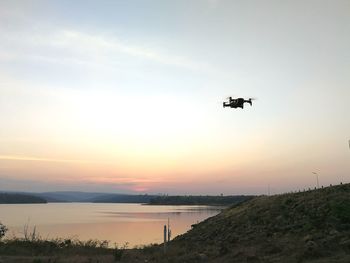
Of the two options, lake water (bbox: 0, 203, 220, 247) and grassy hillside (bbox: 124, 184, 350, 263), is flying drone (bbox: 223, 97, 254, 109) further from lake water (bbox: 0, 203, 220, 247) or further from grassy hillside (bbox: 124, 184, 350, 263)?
lake water (bbox: 0, 203, 220, 247)

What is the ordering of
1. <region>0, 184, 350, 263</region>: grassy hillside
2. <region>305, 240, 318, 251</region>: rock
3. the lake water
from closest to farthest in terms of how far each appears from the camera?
1. <region>305, 240, 318, 251</region>: rock
2. <region>0, 184, 350, 263</region>: grassy hillside
3. the lake water

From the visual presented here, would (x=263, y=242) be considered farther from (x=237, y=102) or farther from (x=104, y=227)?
(x=104, y=227)

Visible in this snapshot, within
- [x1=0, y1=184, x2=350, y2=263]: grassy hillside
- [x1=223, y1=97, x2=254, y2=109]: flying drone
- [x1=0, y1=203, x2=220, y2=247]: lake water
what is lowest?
[x1=0, y1=203, x2=220, y2=247]: lake water

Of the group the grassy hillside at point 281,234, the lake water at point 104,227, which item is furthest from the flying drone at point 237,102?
the lake water at point 104,227

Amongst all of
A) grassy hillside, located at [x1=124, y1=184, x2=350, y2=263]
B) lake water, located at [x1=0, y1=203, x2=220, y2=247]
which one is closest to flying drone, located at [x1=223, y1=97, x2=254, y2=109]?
grassy hillside, located at [x1=124, y1=184, x2=350, y2=263]

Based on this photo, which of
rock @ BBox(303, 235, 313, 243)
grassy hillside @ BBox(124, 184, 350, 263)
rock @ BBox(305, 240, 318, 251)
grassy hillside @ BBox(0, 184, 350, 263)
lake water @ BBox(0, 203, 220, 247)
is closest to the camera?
rock @ BBox(305, 240, 318, 251)

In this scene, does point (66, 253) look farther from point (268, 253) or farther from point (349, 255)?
point (349, 255)

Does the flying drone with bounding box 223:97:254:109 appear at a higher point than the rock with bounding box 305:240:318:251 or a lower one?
higher

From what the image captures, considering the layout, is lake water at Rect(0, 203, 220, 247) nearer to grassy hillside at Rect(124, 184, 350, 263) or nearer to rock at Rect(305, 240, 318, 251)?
grassy hillside at Rect(124, 184, 350, 263)

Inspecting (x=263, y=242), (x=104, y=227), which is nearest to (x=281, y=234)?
(x=263, y=242)

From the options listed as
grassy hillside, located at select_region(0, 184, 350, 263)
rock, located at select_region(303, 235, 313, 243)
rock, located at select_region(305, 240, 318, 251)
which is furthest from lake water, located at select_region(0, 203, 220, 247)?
rock, located at select_region(305, 240, 318, 251)

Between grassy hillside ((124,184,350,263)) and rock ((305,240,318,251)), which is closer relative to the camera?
rock ((305,240,318,251))
